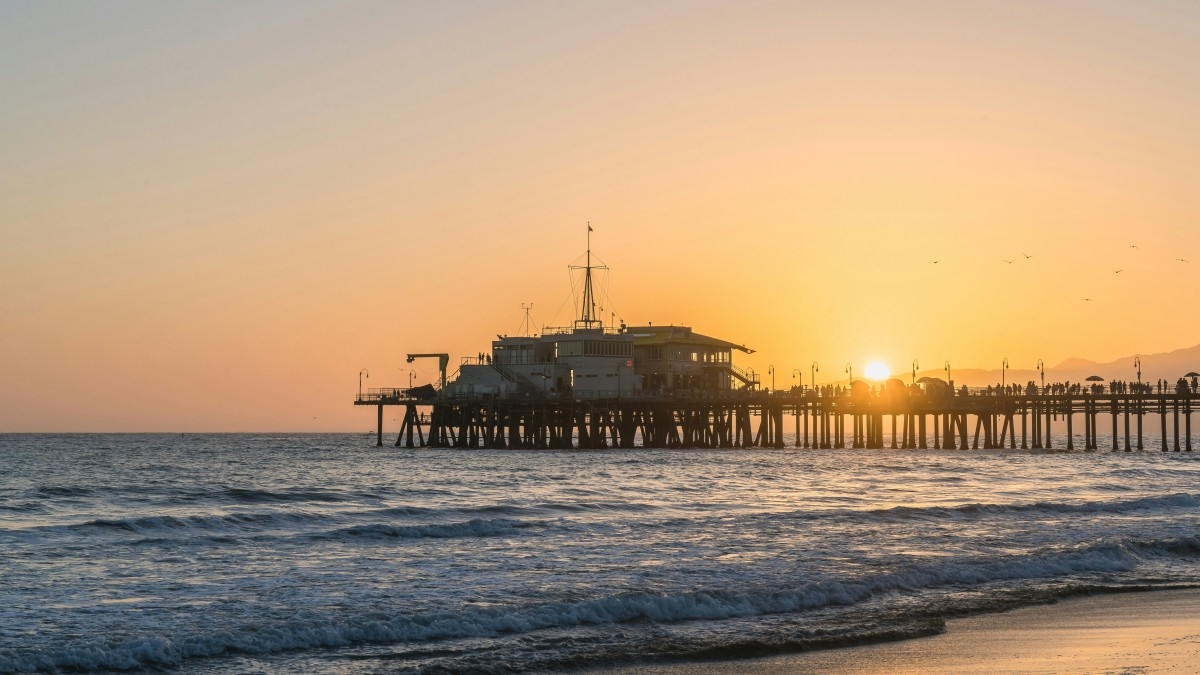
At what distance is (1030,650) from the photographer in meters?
16.9

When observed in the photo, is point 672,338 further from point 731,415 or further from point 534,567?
point 534,567

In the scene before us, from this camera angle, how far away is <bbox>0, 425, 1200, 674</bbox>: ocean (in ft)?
55.0

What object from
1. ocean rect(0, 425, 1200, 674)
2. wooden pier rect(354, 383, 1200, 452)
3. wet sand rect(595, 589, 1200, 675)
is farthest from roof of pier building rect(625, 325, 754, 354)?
wet sand rect(595, 589, 1200, 675)

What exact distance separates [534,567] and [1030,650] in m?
9.46

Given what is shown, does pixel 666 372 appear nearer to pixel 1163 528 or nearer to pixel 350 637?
pixel 1163 528

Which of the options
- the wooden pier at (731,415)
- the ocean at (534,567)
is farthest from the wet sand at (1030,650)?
the wooden pier at (731,415)

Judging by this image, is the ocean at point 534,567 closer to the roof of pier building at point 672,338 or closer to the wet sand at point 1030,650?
the wet sand at point 1030,650

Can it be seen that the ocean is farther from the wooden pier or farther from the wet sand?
the wooden pier

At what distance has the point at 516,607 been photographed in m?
19.0

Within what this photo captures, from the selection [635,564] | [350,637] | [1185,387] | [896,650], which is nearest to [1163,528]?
[635,564]

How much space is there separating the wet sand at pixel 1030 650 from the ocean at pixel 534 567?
59 cm

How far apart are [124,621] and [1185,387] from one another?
235 feet

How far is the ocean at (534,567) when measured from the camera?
16.8m

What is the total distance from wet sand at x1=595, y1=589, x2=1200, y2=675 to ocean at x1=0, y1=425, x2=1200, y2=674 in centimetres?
59
